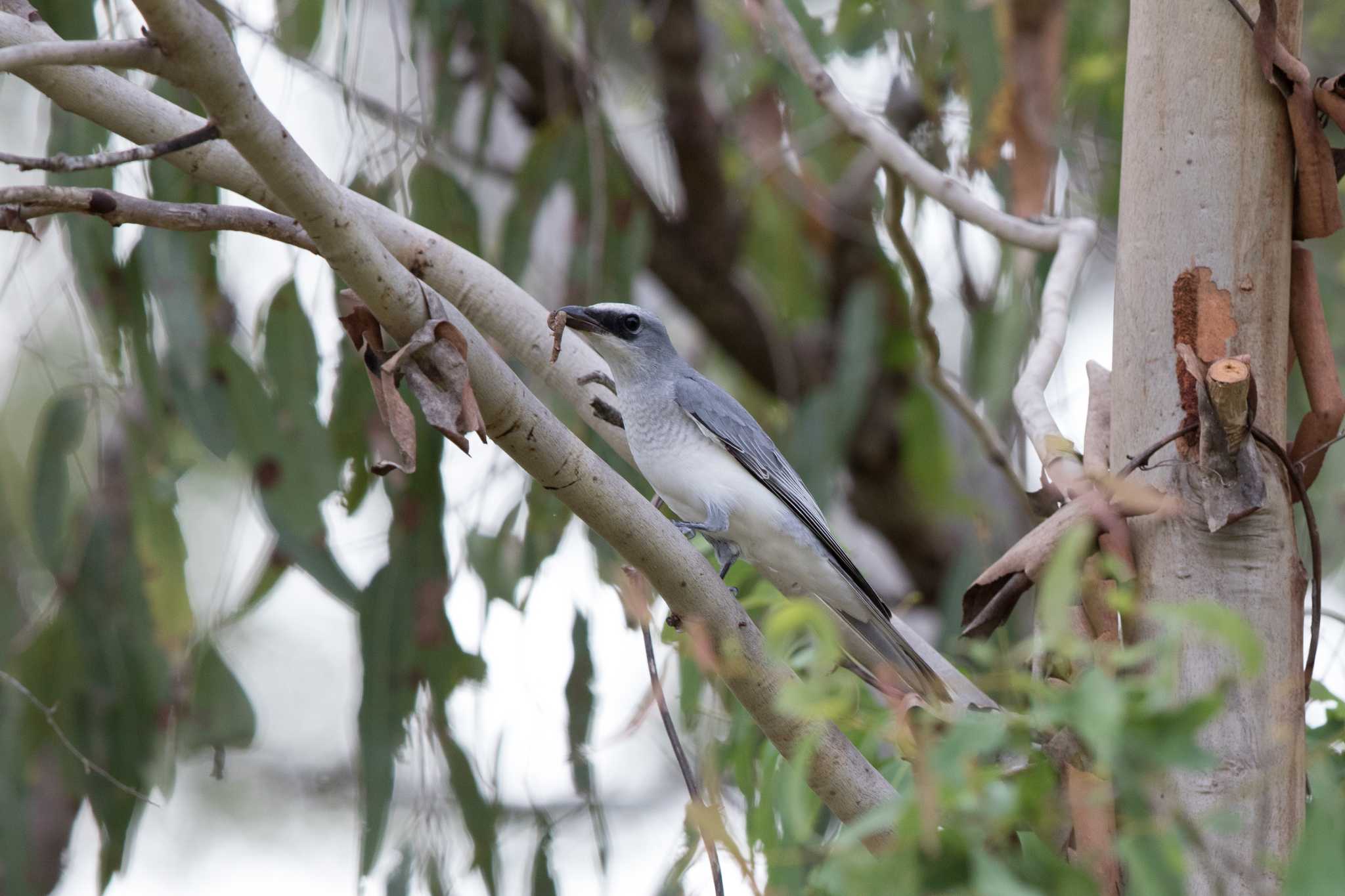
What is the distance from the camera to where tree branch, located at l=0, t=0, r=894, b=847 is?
1.16m

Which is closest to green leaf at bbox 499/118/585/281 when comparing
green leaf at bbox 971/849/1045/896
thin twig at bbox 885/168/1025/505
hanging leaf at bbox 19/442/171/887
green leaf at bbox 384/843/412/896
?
thin twig at bbox 885/168/1025/505

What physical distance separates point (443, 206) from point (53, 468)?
1.01 metres

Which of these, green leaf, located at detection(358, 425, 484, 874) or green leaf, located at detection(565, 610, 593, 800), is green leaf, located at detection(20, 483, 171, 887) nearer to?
green leaf, located at detection(358, 425, 484, 874)

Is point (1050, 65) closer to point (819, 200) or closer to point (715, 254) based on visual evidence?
point (819, 200)

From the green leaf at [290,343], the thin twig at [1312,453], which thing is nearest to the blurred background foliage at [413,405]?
the green leaf at [290,343]

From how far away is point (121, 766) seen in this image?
9.25 ft

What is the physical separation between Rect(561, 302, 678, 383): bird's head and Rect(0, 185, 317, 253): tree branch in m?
1.01

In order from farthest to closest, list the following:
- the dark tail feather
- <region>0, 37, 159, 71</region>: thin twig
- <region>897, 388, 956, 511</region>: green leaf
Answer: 1. <region>897, 388, 956, 511</region>: green leaf
2. the dark tail feather
3. <region>0, 37, 159, 71</region>: thin twig

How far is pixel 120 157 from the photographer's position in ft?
3.92

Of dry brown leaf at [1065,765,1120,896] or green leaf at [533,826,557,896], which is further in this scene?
green leaf at [533,826,557,896]

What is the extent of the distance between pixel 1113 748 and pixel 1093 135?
10.4 feet

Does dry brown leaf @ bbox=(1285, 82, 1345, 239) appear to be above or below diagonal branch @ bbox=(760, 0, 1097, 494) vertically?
below

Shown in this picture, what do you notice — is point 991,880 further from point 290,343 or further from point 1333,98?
point 290,343

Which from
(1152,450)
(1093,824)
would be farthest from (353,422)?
(1093,824)
